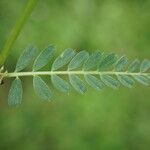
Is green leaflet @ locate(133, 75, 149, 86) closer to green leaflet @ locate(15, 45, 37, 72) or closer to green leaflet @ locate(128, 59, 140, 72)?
green leaflet @ locate(128, 59, 140, 72)

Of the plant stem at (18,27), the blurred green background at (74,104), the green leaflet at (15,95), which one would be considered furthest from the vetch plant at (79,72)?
the blurred green background at (74,104)

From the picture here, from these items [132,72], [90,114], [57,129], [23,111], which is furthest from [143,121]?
[132,72]

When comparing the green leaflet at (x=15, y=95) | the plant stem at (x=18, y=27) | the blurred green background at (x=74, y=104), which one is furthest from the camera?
the blurred green background at (x=74, y=104)

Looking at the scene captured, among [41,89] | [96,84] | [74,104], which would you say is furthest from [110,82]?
[74,104]

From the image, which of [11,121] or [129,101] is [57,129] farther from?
[129,101]

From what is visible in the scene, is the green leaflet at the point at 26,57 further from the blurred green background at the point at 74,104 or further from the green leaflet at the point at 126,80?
the blurred green background at the point at 74,104

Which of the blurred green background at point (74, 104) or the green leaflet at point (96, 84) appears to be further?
the blurred green background at point (74, 104)
